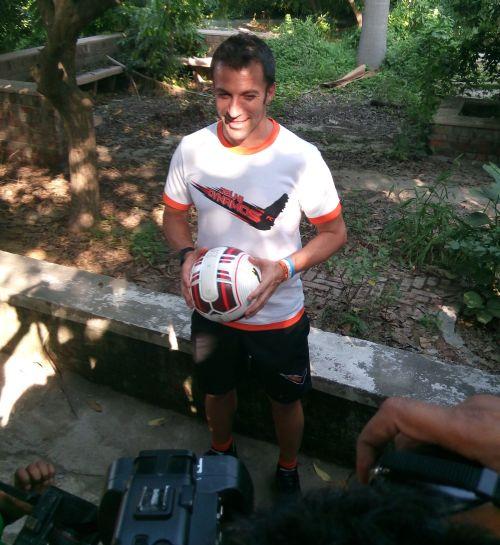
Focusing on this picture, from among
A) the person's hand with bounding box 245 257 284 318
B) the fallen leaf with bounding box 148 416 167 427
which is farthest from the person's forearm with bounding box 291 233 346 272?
the fallen leaf with bounding box 148 416 167 427

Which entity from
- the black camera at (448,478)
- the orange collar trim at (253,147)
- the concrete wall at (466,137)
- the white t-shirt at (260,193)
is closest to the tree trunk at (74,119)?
the white t-shirt at (260,193)

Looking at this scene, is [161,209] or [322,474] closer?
[322,474]

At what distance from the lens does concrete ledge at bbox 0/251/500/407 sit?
8.21 feet

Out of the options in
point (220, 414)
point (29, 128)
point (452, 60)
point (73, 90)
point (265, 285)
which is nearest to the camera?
point (265, 285)

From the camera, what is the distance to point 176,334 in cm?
282

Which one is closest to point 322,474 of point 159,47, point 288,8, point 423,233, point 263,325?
point 263,325

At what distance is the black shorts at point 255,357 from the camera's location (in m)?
2.30

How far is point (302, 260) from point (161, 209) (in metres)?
3.50

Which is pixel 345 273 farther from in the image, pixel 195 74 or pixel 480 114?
pixel 195 74

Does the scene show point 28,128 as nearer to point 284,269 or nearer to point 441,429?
point 284,269

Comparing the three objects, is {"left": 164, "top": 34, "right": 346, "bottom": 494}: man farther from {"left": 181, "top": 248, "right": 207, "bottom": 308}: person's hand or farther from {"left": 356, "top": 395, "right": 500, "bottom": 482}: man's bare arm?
{"left": 356, "top": 395, "right": 500, "bottom": 482}: man's bare arm

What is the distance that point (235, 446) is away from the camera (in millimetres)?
2912

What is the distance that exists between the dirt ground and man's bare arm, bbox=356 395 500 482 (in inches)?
91.9

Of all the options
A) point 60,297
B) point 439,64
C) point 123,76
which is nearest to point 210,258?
point 60,297
